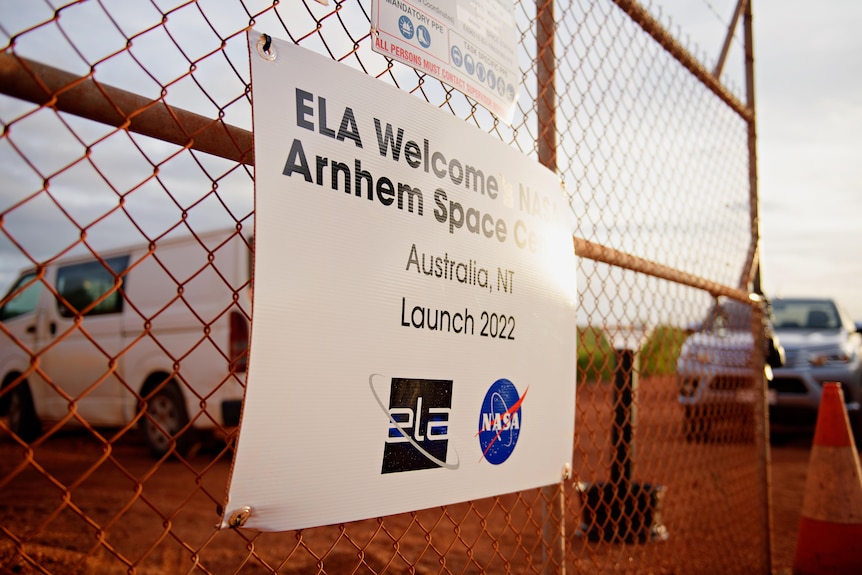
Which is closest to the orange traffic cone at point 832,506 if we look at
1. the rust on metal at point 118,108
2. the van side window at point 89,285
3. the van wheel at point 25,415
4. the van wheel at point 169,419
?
the rust on metal at point 118,108

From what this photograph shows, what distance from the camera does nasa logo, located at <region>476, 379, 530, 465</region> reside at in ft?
5.38

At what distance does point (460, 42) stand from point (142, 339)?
5.71 metres

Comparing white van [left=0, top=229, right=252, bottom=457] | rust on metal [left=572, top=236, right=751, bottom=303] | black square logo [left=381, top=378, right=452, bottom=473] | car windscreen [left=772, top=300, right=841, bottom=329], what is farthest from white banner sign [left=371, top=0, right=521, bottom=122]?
car windscreen [left=772, top=300, right=841, bottom=329]

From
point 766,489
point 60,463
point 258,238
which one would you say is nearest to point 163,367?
point 60,463

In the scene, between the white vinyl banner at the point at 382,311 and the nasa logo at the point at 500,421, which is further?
the nasa logo at the point at 500,421

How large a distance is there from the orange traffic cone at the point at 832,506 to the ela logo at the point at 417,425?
2782mm

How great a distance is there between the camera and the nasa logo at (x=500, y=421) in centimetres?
164

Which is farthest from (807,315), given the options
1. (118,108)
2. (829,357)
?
(118,108)

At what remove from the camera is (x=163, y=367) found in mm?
6172

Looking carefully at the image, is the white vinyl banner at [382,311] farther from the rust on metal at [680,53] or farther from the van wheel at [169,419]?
the van wheel at [169,419]

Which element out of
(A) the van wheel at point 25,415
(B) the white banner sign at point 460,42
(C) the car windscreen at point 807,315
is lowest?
(A) the van wheel at point 25,415

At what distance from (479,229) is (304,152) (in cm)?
56

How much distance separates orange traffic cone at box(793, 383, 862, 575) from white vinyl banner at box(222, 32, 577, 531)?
2.33 meters

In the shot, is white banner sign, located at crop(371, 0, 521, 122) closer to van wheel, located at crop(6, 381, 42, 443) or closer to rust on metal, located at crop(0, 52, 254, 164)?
rust on metal, located at crop(0, 52, 254, 164)
